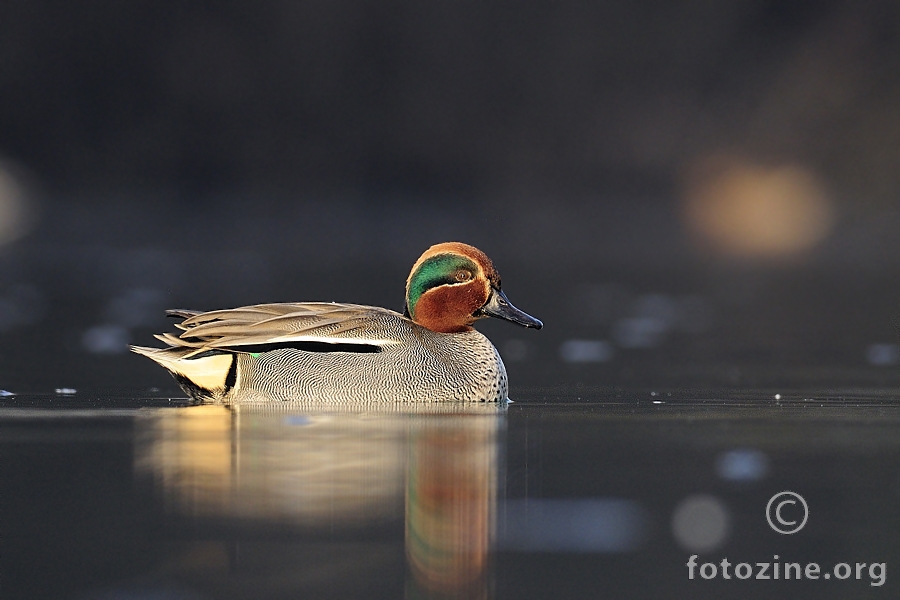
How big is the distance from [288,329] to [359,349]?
429 millimetres

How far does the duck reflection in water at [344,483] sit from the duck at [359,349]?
0.75 metres

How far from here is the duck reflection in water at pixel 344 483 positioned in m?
4.67

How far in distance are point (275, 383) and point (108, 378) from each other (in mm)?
1725

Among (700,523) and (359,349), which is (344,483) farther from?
(359,349)

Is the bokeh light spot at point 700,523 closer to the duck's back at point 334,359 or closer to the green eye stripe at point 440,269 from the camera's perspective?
the duck's back at point 334,359

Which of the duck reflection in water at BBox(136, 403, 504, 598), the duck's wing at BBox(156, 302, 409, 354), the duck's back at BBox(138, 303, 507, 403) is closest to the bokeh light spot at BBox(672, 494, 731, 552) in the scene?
the duck reflection in water at BBox(136, 403, 504, 598)

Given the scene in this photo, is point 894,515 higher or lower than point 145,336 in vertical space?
lower

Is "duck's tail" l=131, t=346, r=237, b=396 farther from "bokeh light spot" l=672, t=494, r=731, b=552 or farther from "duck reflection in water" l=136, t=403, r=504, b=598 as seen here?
"bokeh light spot" l=672, t=494, r=731, b=552

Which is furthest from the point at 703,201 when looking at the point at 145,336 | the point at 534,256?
the point at 145,336

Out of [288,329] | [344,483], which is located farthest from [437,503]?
[288,329]

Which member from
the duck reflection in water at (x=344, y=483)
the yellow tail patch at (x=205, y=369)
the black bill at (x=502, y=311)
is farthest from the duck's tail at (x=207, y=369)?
the black bill at (x=502, y=311)

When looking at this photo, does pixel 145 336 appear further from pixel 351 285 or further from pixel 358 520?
pixel 358 520

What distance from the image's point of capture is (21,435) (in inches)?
275

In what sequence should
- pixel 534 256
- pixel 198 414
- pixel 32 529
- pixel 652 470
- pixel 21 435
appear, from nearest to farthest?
pixel 32 529 → pixel 652 470 → pixel 21 435 → pixel 198 414 → pixel 534 256
